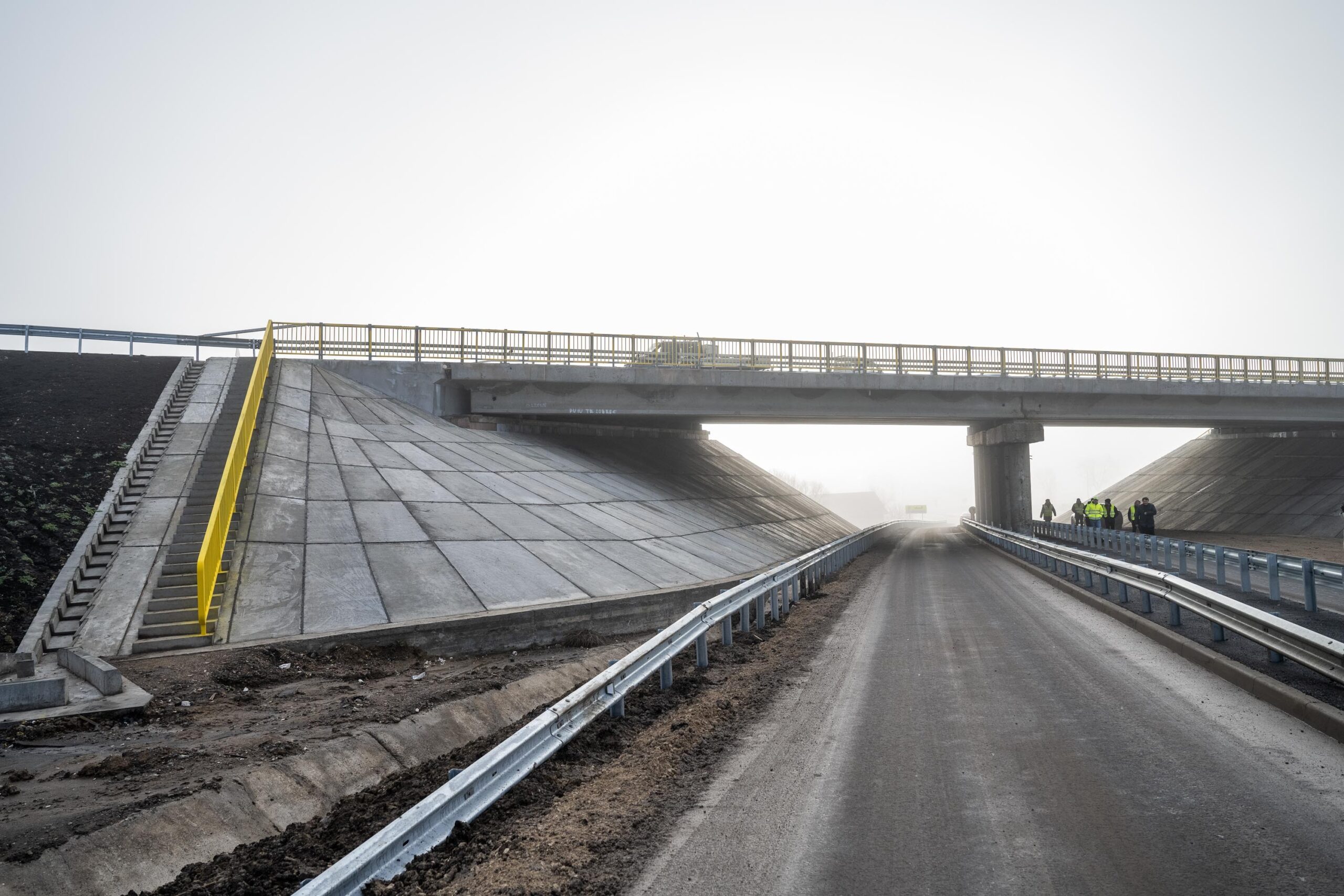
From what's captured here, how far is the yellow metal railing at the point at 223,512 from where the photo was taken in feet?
37.6

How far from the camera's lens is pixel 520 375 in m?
27.2

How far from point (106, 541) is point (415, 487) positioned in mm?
6080

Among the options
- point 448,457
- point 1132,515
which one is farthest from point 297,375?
point 1132,515

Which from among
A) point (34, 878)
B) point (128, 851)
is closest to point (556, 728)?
point (128, 851)

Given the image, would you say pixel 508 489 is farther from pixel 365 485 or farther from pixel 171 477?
pixel 171 477

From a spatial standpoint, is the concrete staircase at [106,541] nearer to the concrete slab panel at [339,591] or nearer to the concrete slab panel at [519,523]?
the concrete slab panel at [339,591]

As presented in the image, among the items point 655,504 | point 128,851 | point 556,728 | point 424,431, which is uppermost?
point 424,431

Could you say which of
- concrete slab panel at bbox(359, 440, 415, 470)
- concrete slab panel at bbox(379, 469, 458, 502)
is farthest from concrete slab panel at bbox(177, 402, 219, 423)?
concrete slab panel at bbox(379, 469, 458, 502)

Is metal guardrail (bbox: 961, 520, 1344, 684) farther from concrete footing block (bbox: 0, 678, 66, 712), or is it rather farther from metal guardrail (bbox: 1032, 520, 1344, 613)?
concrete footing block (bbox: 0, 678, 66, 712)

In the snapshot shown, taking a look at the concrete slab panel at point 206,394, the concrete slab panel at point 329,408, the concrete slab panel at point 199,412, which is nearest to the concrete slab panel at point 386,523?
the concrete slab panel at point 329,408

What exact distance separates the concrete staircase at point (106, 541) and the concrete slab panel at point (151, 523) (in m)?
0.11

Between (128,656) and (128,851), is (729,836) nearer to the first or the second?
(128,851)

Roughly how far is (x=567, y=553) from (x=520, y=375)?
1166 cm

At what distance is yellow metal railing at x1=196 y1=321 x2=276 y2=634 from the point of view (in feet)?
37.6
